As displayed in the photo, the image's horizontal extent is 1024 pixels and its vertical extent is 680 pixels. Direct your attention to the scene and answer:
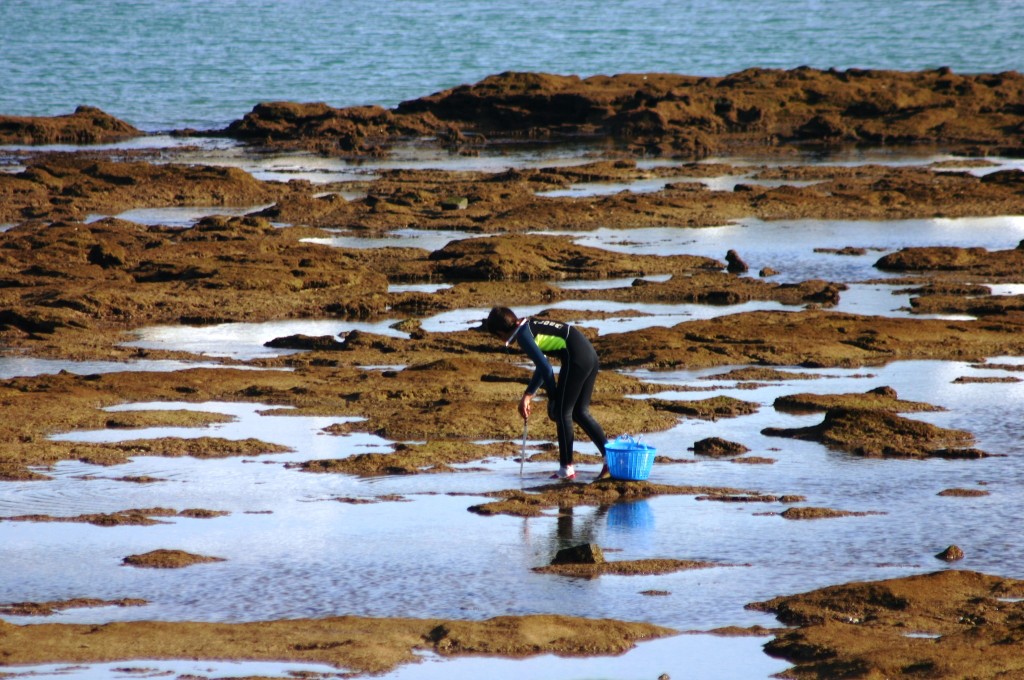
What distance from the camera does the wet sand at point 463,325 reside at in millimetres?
9125

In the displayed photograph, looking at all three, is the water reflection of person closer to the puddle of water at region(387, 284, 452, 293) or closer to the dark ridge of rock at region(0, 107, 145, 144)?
the puddle of water at region(387, 284, 452, 293)

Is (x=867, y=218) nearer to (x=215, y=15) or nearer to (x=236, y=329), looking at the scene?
(x=236, y=329)

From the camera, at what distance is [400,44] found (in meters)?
116

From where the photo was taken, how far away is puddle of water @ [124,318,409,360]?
19062mm

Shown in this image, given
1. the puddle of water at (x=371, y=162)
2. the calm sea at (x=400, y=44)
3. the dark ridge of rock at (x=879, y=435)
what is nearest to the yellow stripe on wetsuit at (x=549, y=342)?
the dark ridge of rock at (x=879, y=435)

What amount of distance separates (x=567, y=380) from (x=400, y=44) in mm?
105840

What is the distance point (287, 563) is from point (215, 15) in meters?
138

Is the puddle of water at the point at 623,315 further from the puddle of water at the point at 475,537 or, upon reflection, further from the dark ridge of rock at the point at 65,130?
the dark ridge of rock at the point at 65,130

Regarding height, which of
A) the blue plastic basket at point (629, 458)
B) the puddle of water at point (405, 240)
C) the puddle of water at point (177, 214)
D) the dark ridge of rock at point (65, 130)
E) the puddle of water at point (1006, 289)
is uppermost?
the dark ridge of rock at point (65, 130)

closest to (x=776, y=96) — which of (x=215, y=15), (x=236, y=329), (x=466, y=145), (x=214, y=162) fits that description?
(x=466, y=145)

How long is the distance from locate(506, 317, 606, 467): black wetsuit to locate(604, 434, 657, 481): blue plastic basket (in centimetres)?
30

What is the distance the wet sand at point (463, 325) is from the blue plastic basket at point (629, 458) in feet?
0.67

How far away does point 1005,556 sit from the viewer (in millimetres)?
10750

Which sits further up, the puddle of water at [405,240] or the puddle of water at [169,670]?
the puddle of water at [405,240]
